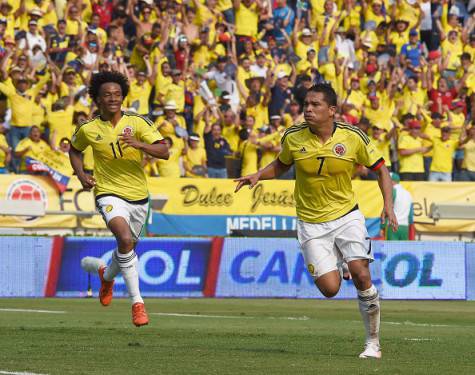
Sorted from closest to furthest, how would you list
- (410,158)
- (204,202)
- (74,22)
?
(204,202) → (74,22) → (410,158)

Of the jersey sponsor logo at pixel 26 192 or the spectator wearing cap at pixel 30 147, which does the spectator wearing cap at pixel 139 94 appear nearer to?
the spectator wearing cap at pixel 30 147

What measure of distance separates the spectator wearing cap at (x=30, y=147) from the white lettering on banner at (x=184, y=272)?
464 centimetres

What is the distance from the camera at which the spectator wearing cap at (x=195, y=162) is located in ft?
89.2

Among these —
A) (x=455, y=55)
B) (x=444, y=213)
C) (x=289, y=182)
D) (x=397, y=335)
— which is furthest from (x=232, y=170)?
(x=397, y=335)

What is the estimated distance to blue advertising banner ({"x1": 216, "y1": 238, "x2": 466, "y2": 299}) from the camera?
73.3 ft

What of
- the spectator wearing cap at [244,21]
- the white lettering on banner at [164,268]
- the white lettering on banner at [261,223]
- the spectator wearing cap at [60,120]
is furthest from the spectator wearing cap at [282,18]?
the white lettering on banner at [164,268]

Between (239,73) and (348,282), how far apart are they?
8.01 metres

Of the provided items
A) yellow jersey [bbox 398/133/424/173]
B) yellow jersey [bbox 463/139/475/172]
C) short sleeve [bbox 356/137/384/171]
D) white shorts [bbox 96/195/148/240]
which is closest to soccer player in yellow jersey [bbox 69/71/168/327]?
white shorts [bbox 96/195/148/240]

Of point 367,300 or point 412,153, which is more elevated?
point 367,300

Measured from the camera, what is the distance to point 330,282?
10.7 metres

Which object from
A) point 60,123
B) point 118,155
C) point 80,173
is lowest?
point 60,123

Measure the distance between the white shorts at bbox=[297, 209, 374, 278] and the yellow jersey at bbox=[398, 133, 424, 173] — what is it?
18.3 m

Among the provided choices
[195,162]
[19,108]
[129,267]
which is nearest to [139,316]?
[129,267]

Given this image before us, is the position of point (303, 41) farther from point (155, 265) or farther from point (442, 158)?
point (155, 265)
